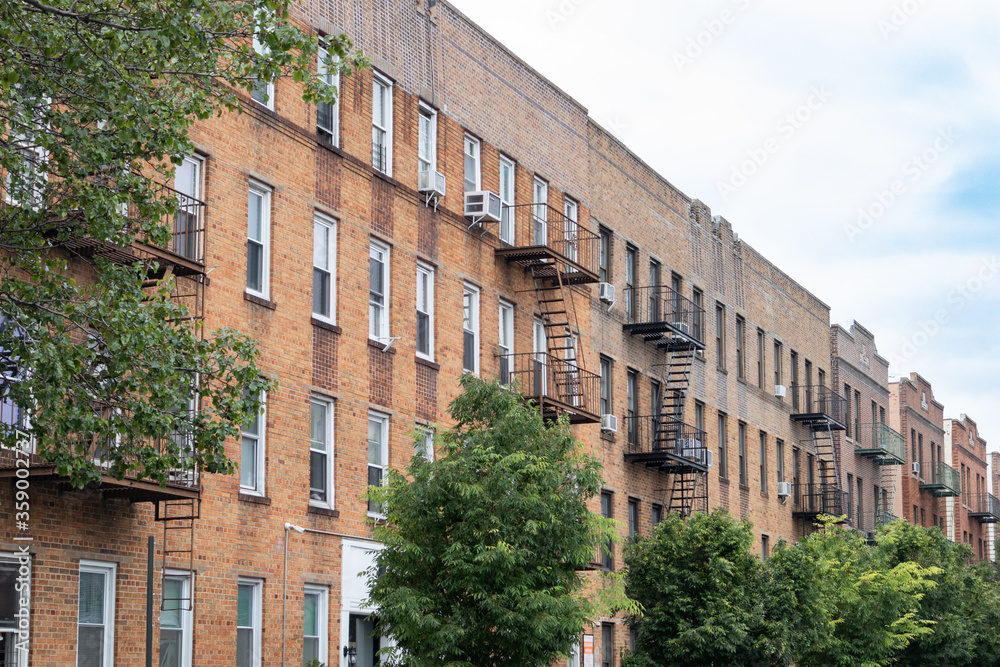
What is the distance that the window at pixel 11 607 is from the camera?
59.5ft

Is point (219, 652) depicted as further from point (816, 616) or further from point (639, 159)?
point (639, 159)

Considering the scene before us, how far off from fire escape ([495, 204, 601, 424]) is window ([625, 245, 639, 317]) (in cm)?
299

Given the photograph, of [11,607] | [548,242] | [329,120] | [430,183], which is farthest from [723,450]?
[11,607]

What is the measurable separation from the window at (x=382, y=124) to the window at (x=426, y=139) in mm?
1083

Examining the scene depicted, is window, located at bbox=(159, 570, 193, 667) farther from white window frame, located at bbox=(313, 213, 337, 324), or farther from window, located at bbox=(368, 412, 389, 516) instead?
white window frame, located at bbox=(313, 213, 337, 324)

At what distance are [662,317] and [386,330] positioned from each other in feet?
45.7

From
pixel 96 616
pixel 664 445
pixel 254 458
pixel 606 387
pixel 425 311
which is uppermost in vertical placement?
pixel 425 311

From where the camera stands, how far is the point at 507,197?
3228 centimetres

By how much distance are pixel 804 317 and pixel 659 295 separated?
14.3 m

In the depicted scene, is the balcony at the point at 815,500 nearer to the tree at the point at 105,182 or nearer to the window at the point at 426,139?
the window at the point at 426,139

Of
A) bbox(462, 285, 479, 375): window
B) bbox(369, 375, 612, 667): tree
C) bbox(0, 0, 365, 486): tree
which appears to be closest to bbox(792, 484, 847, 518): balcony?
bbox(462, 285, 479, 375): window

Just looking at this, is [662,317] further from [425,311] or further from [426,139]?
[425,311]

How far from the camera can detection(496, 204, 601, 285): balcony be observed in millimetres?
31141

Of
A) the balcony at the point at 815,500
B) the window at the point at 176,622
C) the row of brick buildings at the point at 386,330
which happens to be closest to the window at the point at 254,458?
the row of brick buildings at the point at 386,330
